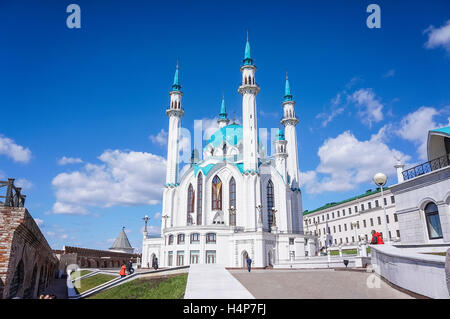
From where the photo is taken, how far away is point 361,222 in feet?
200

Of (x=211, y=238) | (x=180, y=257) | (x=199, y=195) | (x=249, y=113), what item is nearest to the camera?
(x=211, y=238)

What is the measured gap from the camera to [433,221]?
59.9 ft

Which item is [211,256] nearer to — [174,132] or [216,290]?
[174,132]

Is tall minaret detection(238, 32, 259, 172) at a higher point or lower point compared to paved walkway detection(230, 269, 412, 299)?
higher

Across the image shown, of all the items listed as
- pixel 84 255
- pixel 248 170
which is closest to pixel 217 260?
pixel 248 170

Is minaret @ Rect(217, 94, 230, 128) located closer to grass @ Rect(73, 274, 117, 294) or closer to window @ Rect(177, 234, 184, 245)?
window @ Rect(177, 234, 184, 245)

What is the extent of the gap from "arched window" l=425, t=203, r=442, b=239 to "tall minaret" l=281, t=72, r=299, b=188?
38423 mm

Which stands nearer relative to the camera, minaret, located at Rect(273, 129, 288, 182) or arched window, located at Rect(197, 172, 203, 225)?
arched window, located at Rect(197, 172, 203, 225)

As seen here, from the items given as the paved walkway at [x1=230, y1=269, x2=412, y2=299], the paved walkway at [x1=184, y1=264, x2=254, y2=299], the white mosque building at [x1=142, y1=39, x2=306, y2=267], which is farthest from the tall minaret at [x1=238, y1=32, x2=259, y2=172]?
the paved walkway at [x1=184, y1=264, x2=254, y2=299]

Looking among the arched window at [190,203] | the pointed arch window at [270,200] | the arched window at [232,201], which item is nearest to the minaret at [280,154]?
the pointed arch window at [270,200]

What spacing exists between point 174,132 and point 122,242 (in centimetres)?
2935

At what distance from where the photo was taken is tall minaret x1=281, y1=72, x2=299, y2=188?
58056mm

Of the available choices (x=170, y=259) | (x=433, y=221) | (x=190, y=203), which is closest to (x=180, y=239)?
(x=170, y=259)
